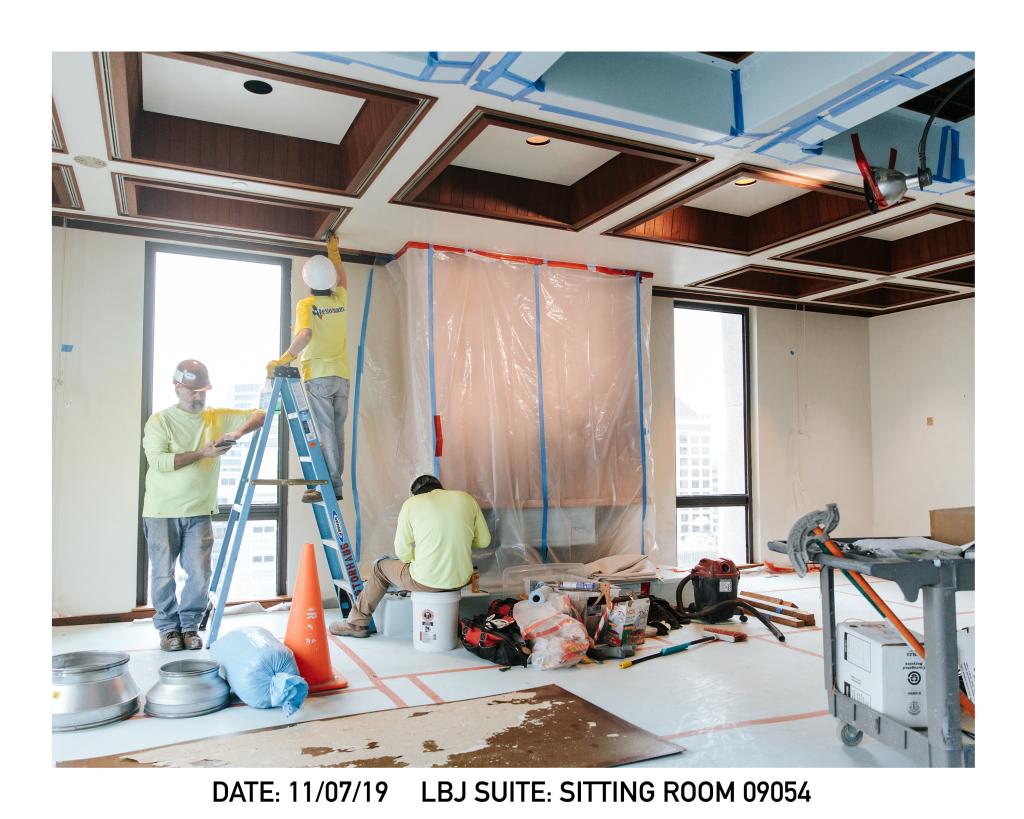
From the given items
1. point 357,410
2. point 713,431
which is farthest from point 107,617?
point 713,431

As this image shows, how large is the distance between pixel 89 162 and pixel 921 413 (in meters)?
6.99

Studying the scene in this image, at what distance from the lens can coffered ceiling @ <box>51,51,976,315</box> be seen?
3.01 metres

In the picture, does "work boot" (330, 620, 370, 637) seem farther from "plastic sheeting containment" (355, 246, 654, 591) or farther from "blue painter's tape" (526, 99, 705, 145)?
"blue painter's tape" (526, 99, 705, 145)

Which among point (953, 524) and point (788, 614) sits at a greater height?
point (953, 524)

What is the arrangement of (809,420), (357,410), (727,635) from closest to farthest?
(727,635) < (357,410) < (809,420)

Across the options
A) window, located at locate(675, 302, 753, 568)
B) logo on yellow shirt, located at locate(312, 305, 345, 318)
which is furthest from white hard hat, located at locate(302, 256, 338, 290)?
window, located at locate(675, 302, 753, 568)

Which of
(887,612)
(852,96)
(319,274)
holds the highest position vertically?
(852,96)

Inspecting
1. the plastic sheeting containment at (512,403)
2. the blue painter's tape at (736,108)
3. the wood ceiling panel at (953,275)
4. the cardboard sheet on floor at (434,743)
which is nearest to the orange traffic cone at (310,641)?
the cardboard sheet on floor at (434,743)

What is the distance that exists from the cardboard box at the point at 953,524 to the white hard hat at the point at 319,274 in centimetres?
529

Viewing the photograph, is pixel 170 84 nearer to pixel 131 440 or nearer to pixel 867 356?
pixel 131 440

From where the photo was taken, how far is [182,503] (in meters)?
4.14

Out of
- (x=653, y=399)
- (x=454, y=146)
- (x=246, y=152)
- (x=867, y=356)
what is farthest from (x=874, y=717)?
(x=867, y=356)

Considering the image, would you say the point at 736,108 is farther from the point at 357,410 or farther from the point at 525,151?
the point at 357,410

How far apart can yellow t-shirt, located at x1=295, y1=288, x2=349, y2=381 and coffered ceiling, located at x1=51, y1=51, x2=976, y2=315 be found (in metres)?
0.50
